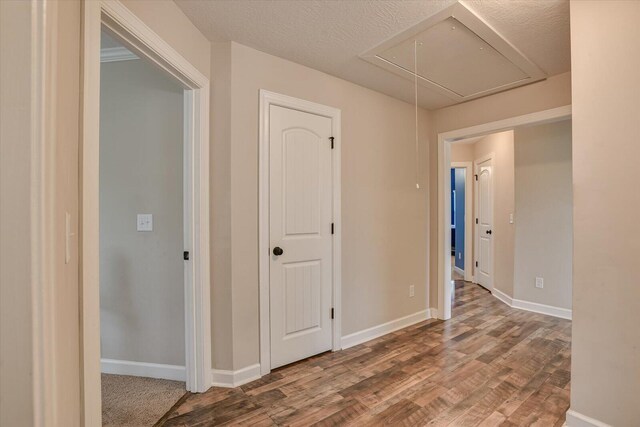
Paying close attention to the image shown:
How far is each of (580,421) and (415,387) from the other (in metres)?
0.90

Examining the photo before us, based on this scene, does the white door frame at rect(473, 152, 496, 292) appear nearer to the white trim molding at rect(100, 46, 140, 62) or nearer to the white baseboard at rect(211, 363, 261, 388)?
the white baseboard at rect(211, 363, 261, 388)

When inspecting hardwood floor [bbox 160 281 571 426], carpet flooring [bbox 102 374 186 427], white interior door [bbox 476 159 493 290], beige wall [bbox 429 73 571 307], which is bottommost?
hardwood floor [bbox 160 281 571 426]

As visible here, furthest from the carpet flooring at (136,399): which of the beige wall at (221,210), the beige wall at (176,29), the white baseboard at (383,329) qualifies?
the beige wall at (176,29)

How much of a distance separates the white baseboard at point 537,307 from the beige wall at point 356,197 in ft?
4.76

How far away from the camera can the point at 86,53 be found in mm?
1107

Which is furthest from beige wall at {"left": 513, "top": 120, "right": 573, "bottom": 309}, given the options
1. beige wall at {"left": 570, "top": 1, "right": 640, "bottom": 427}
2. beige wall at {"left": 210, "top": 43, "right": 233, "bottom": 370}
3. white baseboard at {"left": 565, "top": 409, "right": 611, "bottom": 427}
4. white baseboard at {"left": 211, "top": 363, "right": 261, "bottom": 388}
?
white baseboard at {"left": 211, "top": 363, "right": 261, "bottom": 388}

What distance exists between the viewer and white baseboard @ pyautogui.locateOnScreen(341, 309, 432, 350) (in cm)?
279

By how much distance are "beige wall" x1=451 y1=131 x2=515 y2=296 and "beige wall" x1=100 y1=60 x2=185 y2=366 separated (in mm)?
4193

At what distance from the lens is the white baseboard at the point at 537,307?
138 inches

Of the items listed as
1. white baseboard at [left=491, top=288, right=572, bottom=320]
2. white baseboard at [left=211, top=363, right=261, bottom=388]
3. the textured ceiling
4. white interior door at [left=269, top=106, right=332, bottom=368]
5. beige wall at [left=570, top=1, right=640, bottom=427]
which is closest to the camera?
beige wall at [left=570, top=1, right=640, bottom=427]

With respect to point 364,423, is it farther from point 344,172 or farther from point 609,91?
point 609,91

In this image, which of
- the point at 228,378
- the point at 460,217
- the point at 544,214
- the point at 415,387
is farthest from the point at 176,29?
the point at 460,217

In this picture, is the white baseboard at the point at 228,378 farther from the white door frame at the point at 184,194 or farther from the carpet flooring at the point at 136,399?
the carpet flooring at the point at 136,399

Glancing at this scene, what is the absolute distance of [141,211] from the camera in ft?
7.27
